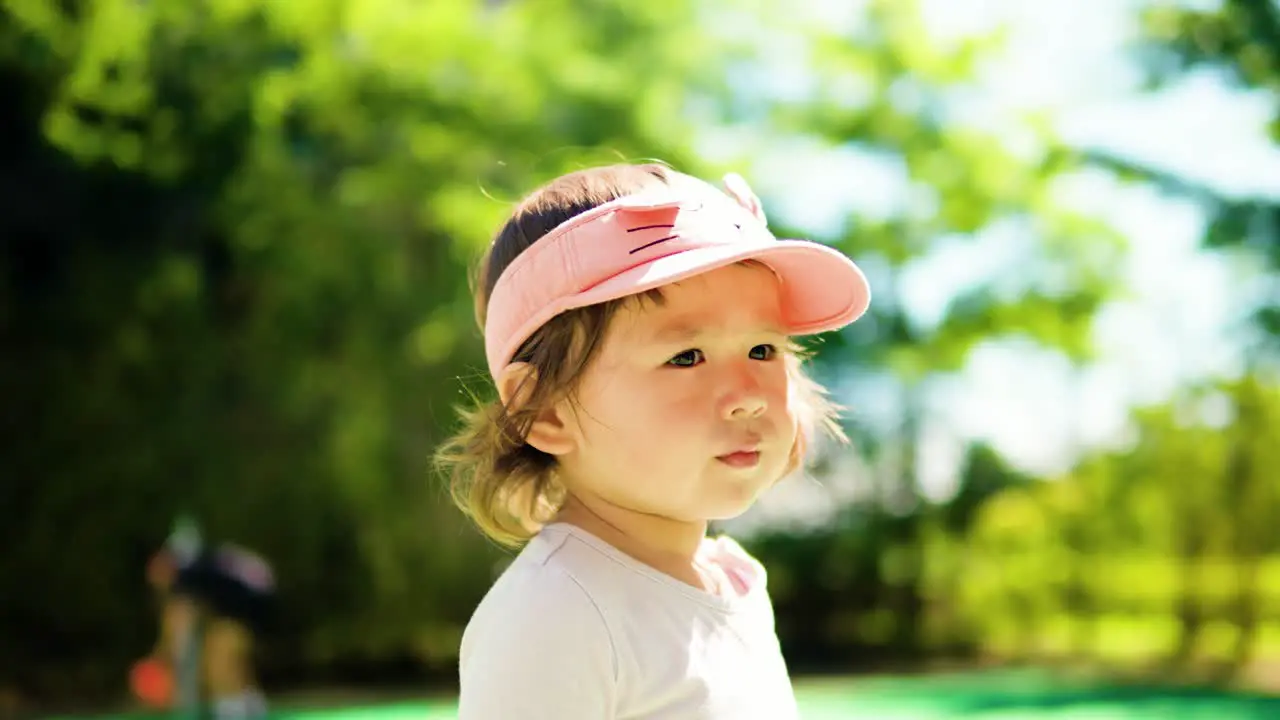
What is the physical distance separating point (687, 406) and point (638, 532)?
0.53 feet

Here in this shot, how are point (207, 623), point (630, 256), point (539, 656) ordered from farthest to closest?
point (207, 623), point (630, 256), point (539, 656)

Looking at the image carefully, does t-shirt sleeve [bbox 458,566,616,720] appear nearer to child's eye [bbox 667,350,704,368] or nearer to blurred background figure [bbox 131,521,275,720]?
child's eye [bbox 667,350,704,368]

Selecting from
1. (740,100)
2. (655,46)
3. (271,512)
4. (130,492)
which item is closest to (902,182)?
(740,100)

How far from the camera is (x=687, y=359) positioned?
1349 mm

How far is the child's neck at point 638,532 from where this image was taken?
139 centimetres

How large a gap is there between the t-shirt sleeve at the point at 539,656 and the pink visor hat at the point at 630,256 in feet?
0.84

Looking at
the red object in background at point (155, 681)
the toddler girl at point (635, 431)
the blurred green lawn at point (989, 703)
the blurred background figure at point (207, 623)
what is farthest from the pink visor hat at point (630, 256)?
the blurred green lawn at point (989, 703)

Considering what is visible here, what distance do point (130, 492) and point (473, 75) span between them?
391 centimetres

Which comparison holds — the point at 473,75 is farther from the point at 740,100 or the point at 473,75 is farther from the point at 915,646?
the point at 915,646

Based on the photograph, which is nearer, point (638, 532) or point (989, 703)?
point (638, 532)

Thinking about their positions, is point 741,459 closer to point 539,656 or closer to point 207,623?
point 539,656

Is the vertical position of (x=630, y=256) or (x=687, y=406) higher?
(x=630, y=256)

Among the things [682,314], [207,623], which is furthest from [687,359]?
[207,623]

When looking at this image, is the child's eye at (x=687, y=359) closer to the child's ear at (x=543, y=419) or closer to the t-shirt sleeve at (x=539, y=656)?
the child's ear at (x=543, y=419)
